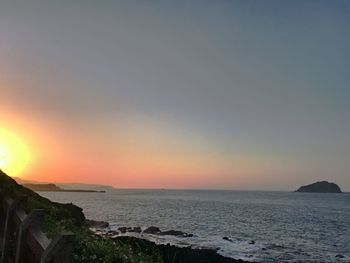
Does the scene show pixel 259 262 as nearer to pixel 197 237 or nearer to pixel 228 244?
pixel 228 244

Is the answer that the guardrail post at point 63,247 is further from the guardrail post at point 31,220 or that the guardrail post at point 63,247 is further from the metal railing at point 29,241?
the guardrail post at point 31,220

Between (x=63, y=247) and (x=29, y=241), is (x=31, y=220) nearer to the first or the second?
(x=29, y=241)

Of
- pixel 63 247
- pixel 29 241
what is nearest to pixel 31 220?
pixel 29 241

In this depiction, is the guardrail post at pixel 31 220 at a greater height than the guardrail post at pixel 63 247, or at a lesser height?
greater

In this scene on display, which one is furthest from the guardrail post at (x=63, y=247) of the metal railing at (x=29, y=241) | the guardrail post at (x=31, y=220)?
the guardrail post at (x=31, y=220)

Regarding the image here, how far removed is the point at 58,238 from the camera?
3750mm

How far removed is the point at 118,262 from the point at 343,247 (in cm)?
5413

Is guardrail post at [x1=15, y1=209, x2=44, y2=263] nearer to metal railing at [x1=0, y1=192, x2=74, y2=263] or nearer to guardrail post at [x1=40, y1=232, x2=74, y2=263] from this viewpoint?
metal railing at [x1=0, y1=192, x2=74, y2=263]

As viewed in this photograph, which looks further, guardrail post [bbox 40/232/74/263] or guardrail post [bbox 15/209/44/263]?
guardrail post [bbox 15/209/44/263]

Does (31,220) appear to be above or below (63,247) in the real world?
above

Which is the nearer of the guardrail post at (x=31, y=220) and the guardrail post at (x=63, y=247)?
the guardrail post at (x=63, y=247)

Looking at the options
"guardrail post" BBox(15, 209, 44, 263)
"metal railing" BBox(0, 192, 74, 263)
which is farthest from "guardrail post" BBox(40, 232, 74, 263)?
"guardrail post" BBox(15, 209, 44, 263)

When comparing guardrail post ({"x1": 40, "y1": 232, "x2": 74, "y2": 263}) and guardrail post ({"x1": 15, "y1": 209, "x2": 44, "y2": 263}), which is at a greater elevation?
guardrail post ({"x1": 15, "y1": 209, "x2": 44, "y2": 263})

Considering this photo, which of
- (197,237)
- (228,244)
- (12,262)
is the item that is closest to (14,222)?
(12,262)
